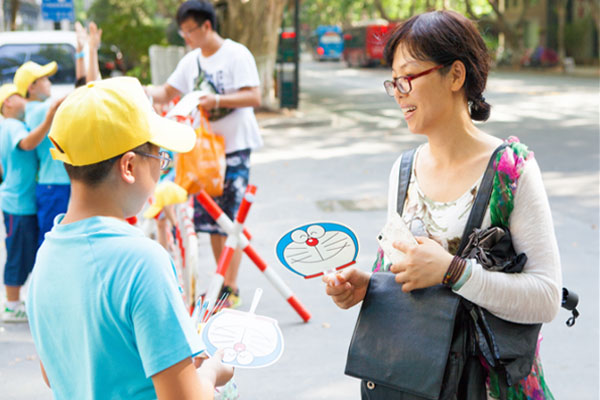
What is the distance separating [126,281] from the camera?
60.5 inches

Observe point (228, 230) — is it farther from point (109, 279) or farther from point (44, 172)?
point (109, 279)

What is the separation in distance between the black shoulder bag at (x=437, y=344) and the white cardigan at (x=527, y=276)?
4 centimetres

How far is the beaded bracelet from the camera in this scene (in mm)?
1837

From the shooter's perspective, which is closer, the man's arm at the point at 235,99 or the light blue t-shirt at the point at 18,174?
the man's arm at the point at 235,99

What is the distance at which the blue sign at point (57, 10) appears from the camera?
12641 millimetres

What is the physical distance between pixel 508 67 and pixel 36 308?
44.8 meters

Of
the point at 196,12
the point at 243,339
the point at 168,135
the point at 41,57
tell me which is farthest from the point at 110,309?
the point at 41,57

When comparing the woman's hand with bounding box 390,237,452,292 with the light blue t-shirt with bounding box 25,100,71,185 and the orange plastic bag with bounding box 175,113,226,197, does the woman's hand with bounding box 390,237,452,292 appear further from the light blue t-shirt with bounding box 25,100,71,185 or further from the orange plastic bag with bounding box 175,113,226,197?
the light blue t-shirt with bounding box 25,100,71,185

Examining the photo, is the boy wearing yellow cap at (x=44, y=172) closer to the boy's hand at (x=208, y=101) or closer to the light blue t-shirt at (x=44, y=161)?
the light blue t-shirt at (x=44, y=161)

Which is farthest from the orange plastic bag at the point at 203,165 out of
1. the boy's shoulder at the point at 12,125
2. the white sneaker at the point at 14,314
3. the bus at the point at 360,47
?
the bus at the point at 360,47

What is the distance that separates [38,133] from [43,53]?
606 centimetres

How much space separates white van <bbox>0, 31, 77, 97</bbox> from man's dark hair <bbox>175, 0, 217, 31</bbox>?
224 inches

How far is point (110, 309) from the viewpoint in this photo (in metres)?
1.55

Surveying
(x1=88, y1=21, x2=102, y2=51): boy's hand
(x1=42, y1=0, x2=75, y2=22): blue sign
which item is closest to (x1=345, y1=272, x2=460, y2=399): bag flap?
(x1=88, y1=21, x2=102, y2=51): boy's hand
